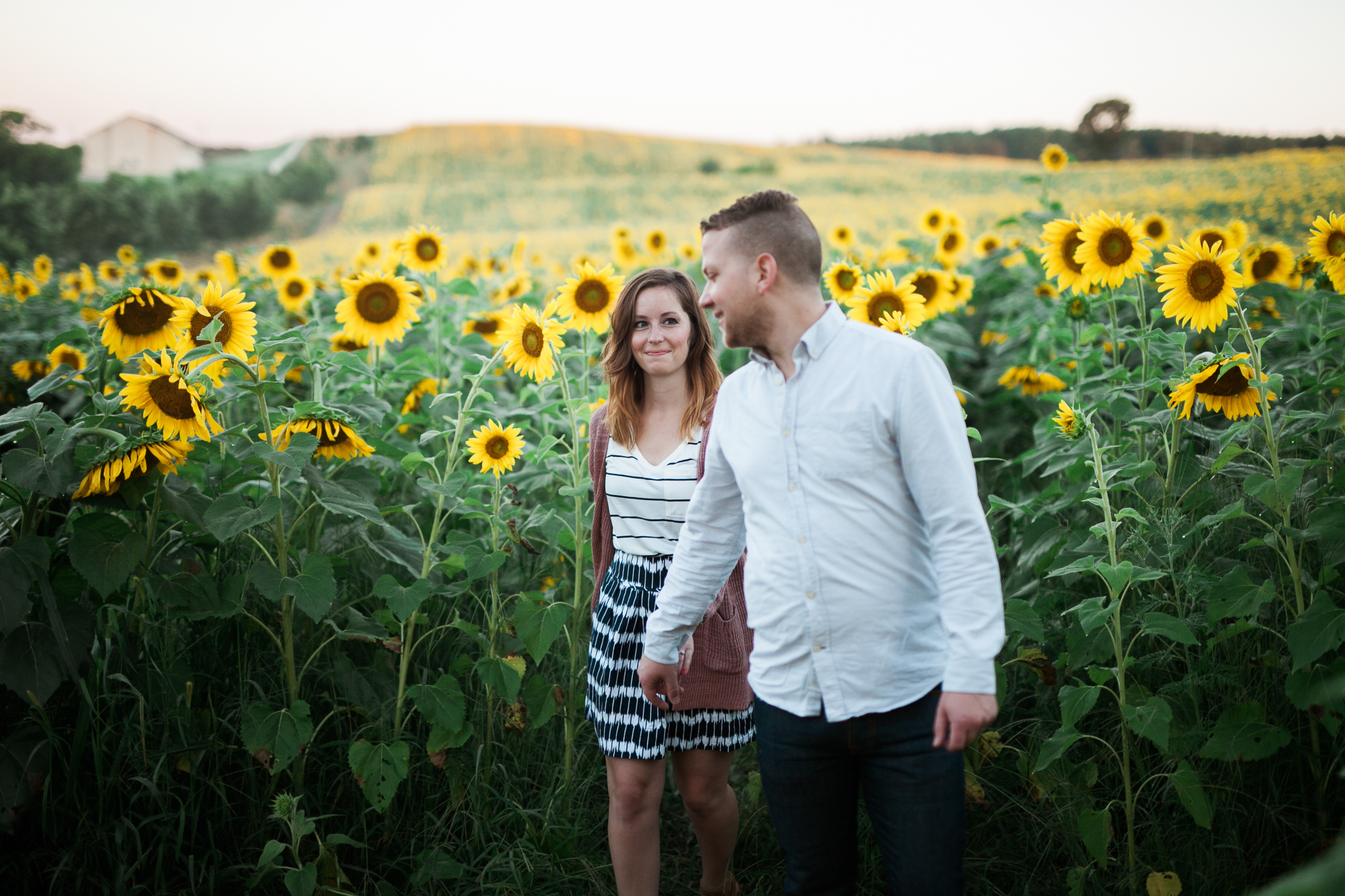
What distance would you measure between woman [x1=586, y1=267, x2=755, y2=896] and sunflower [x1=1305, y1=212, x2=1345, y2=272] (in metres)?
2.27

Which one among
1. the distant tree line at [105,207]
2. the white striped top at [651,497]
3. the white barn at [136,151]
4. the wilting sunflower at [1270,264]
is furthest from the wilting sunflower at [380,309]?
Result: the white barn at [136,151]

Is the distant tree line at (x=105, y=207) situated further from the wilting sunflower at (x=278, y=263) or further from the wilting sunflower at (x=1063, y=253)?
the wilting sunflower at (x=1063, y=253)

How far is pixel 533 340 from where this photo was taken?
10.6 ft

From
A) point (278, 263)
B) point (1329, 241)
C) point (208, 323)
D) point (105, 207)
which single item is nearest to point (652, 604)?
point (208, 323)

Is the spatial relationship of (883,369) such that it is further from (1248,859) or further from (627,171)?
(627,171)

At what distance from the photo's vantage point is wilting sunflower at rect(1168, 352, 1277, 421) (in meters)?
2.70

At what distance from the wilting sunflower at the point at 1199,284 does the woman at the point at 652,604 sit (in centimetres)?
167

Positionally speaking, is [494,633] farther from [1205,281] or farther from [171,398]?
[1205,281]

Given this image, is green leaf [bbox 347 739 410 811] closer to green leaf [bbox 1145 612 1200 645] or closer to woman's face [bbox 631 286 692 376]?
woman's face [bbox 631 286 692 376]

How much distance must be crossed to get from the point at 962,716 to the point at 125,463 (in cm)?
231

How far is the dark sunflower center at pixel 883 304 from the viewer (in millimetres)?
3277

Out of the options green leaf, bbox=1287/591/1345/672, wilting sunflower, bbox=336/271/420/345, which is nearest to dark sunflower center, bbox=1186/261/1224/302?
green leaf, bbox=1287/591/1345/672

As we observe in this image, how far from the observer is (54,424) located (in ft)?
8.43

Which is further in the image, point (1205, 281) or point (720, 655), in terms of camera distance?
point (1205, 281)
